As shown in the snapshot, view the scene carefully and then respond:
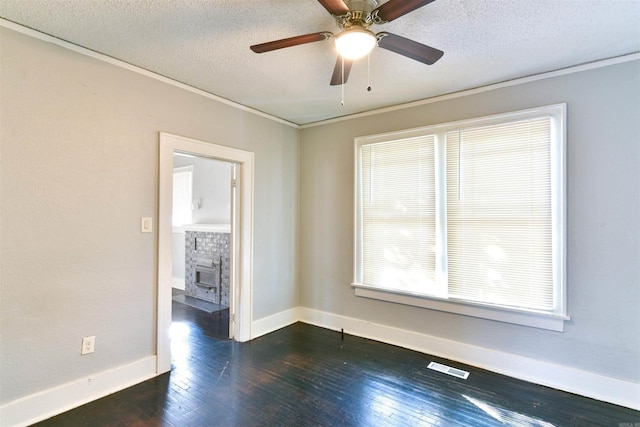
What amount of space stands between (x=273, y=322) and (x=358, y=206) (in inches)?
67.3

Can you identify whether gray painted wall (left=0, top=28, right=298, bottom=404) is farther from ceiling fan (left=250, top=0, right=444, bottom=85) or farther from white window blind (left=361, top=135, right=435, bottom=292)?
white window blind (left=361, top=135, right=435, bottom=292)

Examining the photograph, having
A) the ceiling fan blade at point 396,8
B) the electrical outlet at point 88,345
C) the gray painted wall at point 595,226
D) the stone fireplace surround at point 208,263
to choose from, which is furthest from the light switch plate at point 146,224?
the gray painted wall at point 595,226

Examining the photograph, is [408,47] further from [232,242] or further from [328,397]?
[232,242]

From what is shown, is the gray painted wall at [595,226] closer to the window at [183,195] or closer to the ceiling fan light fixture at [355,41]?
the ceiling fan light fixture at [355,41]

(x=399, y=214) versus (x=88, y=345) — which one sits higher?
(x=399, y=214)

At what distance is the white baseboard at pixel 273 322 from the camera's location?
3529 mm

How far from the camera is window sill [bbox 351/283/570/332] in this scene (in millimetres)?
2521

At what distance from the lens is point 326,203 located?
3889 mm

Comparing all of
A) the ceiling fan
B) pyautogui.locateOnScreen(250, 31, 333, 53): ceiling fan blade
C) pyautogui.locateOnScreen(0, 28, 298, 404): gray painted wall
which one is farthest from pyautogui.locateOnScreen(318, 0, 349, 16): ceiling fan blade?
pyautogui.locateOnScreen(0, 28, 298, 404): gray painted wall

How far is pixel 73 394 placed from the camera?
7.19ft

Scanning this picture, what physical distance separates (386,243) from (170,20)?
8.77 ft

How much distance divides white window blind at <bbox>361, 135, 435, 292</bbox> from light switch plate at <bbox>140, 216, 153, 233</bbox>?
2.13m

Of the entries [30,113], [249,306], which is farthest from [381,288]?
[30,113]

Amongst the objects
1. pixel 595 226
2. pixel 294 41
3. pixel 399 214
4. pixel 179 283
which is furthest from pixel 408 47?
pixel 179 283
